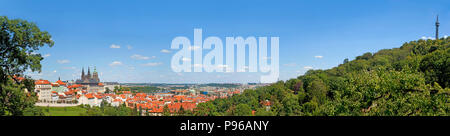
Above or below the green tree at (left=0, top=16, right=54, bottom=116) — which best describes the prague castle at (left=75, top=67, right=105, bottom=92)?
below

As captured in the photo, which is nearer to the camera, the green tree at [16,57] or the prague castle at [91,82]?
the green tree at [16,57]

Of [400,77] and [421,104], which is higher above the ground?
[400,77]

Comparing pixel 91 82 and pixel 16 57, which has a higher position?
pixel 16 57

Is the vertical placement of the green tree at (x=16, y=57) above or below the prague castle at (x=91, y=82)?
above

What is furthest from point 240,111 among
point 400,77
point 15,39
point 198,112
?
point 15,39

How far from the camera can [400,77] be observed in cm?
1211

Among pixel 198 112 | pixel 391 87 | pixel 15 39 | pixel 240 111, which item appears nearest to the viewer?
pixel 15 39

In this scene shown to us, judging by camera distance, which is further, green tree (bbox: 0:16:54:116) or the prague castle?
the prague castle

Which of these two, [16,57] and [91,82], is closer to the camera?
[16,57]
